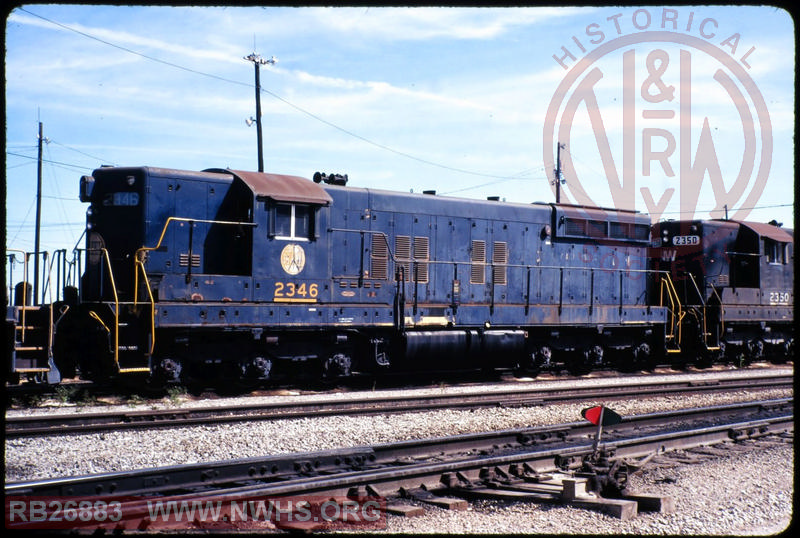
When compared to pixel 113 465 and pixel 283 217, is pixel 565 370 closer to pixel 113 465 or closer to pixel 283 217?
pixel 283 217

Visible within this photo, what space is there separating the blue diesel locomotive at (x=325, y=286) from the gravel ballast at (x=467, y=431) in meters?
1.29

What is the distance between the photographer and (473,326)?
1550 cm

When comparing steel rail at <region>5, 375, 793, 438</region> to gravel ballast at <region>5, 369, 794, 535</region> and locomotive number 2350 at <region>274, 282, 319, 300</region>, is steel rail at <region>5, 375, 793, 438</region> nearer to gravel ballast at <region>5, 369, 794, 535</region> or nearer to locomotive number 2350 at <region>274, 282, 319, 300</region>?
gravel ballast at <region>5, 369, 794, 535</region>

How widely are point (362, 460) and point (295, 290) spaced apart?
6.28m

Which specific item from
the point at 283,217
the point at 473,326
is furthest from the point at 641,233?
the point at 283,217

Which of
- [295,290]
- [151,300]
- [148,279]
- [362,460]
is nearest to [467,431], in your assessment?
[362,460]

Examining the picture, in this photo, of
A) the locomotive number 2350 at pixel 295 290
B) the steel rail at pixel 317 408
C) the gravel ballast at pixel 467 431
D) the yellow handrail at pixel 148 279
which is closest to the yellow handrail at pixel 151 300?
the yellow handrail at pixel 148 279

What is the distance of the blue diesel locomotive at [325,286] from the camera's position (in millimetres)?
11891

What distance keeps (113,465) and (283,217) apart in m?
6.49

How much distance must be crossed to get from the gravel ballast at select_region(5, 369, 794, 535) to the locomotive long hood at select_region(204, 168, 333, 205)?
142 inches

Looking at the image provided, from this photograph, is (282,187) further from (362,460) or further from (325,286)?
(362,460)

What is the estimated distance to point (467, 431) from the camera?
947cm

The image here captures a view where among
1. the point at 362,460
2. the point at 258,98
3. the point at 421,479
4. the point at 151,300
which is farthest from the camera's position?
the point at 258,98

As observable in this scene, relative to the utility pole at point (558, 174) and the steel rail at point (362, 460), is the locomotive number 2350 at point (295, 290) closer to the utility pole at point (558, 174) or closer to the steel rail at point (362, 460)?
the steel rail at point (362, 460)
